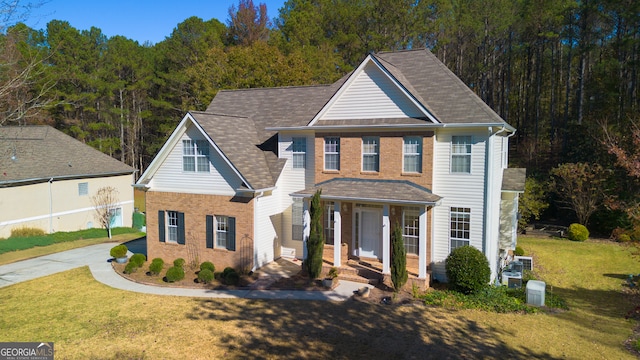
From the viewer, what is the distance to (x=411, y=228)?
18703 mm

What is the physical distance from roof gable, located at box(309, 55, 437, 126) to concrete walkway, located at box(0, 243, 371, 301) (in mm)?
7551

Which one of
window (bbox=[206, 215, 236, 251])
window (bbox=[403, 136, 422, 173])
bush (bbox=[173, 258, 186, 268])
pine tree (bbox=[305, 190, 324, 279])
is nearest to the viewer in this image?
pine tree (bbox=[305, 190, 324, 279])

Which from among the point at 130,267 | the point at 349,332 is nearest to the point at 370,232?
the point at 349,332

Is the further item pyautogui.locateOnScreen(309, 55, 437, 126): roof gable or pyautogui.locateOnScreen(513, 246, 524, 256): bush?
pyautogui.locateOnScreen(513, 246, 524, 256): bush

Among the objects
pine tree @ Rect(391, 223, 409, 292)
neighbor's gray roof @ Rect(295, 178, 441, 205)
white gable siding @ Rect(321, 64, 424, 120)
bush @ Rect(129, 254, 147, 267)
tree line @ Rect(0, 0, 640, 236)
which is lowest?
bush @ Rect(129, 254, 147, 267)

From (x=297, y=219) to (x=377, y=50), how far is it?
30.4 meters

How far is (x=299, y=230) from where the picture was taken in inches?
831

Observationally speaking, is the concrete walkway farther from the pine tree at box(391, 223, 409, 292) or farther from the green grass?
the green grass

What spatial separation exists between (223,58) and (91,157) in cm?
1621

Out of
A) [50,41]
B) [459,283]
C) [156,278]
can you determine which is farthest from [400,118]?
[50,41]

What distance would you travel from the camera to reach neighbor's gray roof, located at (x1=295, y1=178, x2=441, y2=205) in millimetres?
17141

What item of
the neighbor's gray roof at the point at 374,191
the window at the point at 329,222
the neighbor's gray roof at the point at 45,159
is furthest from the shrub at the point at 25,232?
the window at the point at 329,222

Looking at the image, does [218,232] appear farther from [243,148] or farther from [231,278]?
[243,148]

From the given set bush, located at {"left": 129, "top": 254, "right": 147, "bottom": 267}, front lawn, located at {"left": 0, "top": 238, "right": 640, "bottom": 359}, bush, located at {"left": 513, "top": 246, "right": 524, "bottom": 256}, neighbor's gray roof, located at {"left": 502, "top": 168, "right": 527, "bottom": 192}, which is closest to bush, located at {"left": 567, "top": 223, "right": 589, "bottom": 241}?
bush, located at {"left": 513, "top": 246, "right": 524, "bottom": 256}
